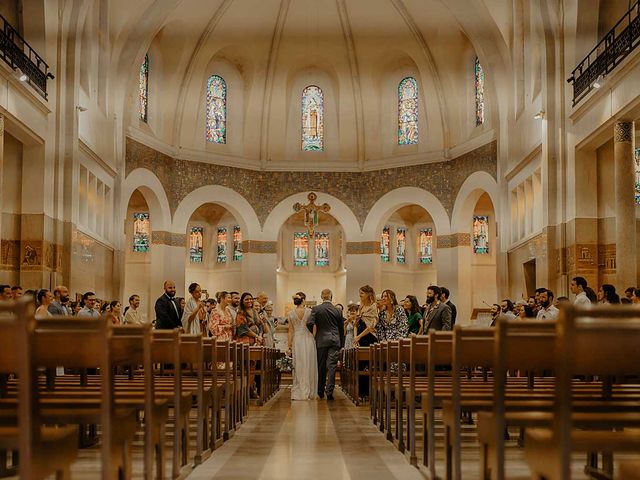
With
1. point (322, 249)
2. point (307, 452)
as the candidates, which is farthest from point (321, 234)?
point (307, 452)

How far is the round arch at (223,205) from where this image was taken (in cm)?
2728

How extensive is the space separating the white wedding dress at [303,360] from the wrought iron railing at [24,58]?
20.2 feet

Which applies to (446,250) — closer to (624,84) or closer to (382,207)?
(382,207)

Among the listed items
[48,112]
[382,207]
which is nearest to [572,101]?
[48,112]

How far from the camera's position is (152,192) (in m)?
25.8

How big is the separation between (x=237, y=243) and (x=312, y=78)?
6.48 meters

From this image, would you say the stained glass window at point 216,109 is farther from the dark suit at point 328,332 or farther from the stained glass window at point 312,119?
the dark suit at point 328,332

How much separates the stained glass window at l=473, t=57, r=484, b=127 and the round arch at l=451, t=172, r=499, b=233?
1.72m

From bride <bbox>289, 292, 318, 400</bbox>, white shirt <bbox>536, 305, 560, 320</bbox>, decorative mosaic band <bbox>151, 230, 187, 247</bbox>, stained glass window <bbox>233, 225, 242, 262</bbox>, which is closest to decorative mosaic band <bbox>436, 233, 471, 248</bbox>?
stained glass window <bbox>233, 225, 242, 262</bbox>

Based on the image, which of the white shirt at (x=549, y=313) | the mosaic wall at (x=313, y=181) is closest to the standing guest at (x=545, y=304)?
the white shirt at (x=549, y=313)

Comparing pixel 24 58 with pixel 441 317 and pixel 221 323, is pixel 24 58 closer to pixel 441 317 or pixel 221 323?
pixel 221 323

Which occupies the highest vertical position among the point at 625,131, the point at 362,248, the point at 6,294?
the point at 625,131

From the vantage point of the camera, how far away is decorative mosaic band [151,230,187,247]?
26.6 meters

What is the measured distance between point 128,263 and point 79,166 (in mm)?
9595
